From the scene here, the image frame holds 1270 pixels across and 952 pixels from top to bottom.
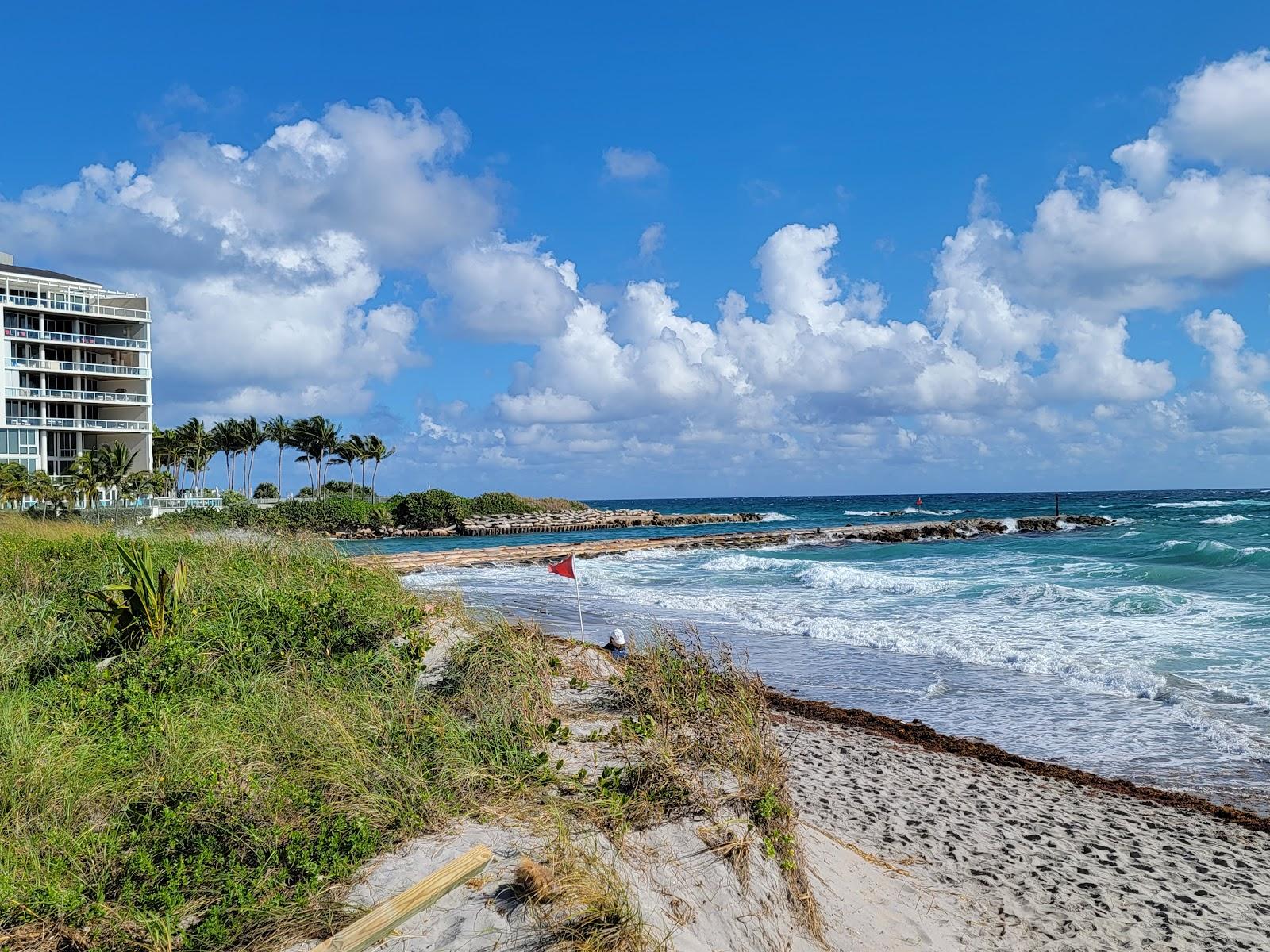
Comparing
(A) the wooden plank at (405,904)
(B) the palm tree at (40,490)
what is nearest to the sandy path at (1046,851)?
(A) the wooden plank at (405,904)

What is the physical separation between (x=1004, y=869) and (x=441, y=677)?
17.5 ft

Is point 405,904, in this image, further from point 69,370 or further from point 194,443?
point 194,443

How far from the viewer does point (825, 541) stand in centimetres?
5256

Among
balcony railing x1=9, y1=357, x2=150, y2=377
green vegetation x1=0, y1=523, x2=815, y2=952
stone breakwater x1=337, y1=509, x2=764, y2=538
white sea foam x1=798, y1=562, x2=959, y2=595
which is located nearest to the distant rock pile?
stone breakwater x1=337, y1=509, x2=764, y2=538

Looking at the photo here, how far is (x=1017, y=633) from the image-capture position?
17.3 meters

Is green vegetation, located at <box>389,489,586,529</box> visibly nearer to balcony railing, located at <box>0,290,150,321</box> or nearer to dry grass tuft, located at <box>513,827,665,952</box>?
balcony railing, located at <box>0,290,150,321</box>

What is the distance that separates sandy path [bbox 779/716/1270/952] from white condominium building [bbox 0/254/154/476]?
56749 millimetres

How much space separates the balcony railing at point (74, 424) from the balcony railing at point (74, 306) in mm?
6837

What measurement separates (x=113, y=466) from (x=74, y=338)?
952 cm

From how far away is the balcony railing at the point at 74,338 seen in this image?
51094 mm

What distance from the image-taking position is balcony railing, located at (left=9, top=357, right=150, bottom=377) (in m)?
51.1

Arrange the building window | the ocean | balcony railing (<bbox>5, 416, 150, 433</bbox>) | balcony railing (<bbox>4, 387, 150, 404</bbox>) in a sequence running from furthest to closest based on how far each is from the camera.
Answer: balcony railing (<bbox>5, 416, 150, 433</bbox>), balcony railing (<bbox>4, 387, 150, 404</bbox>), the building window, the ocean

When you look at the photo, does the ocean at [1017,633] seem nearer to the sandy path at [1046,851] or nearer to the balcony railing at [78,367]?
the sandy path at [1046,851]

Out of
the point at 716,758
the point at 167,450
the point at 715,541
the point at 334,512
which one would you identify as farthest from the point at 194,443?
the point at 716,758
